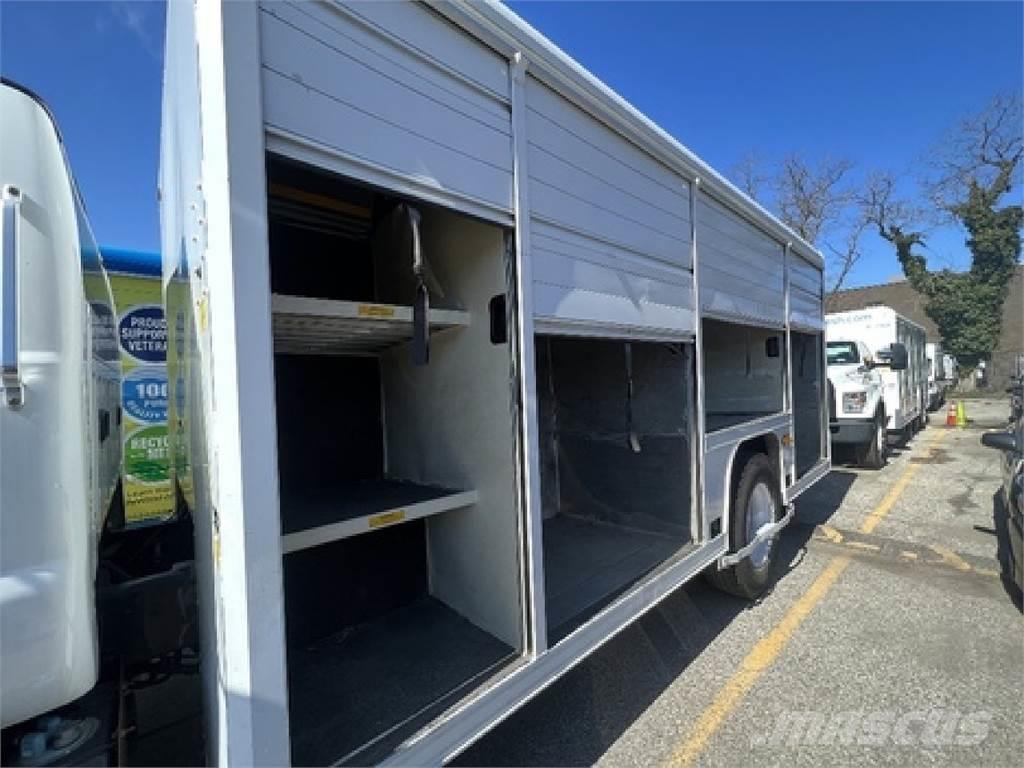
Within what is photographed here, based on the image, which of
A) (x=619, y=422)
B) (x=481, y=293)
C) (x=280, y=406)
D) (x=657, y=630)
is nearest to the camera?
(x=481, y=293)

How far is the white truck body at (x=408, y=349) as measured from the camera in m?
1.25

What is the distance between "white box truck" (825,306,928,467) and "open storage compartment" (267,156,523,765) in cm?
788

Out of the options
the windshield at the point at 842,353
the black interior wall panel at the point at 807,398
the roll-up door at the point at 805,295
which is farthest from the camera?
the windshield at the point at 842,353

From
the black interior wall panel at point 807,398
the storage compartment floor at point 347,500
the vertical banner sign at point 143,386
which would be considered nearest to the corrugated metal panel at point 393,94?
the storage compartment floor at point 347,500

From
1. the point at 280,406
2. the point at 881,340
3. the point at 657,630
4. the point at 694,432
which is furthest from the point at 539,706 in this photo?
the point at 881,340

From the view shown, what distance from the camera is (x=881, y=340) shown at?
10516 millimetres

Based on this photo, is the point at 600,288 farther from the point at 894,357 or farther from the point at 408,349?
the point at 894,357

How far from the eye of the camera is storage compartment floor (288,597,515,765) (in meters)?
1.62

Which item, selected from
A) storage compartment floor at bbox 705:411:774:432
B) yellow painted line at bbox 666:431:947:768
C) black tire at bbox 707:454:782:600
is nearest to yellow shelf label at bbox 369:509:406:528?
yellow painted line at bbox 666:431:947:768

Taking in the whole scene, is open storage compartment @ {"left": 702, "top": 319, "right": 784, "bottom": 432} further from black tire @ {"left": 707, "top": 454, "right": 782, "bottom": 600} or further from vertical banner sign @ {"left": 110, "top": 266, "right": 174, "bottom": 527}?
vertical banner sign @ {"left": 110, "top": 266, "right": 174, "bottom": 527}

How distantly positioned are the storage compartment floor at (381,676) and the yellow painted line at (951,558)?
4590mm

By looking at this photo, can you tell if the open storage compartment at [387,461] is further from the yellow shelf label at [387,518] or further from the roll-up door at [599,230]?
the roll-up door at [599,230]

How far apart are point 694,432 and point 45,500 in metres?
2.78

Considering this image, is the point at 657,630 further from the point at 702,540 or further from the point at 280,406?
the point at 280,406
